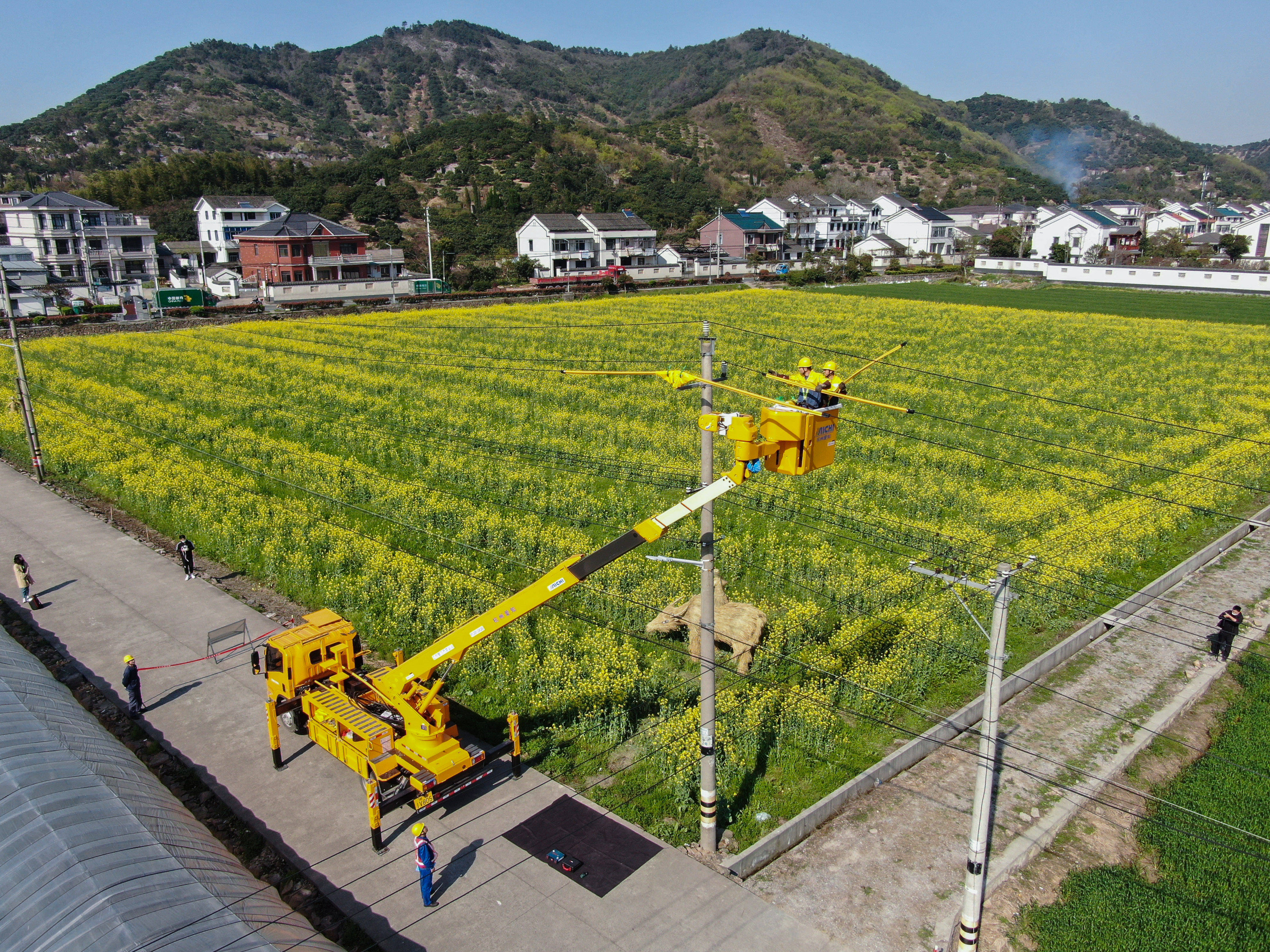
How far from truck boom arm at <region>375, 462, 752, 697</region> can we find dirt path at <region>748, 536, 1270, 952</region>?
16.5 ft

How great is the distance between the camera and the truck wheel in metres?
14.8

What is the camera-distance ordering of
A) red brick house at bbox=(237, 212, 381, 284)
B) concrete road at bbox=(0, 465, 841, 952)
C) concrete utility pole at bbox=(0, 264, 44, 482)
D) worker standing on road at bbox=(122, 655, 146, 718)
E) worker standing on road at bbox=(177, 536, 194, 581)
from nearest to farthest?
concrete road at bbox=(0, 465, 841, 952) < worker standing on road at bbox=(122, 655, 146, 718) < worker standing on road at bbox=(177, 536, 194, 581) < concrete utility pole at bbox=(0, 264, 44, 482) < red brick house at bbox=(237, 212, 381, 284)

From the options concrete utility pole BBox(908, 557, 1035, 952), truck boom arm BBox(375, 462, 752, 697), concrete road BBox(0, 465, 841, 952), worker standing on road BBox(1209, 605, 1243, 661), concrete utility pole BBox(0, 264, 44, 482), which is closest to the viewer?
concrete utility pole BBox(908, 557, 1035, 952)

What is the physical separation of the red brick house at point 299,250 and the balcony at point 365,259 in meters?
0.07

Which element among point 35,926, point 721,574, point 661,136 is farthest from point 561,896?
point 661,136

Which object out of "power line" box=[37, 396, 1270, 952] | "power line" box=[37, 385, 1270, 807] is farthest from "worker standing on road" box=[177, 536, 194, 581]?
"power line" box=[37, 396, 1270, 952]

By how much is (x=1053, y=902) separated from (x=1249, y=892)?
272cm

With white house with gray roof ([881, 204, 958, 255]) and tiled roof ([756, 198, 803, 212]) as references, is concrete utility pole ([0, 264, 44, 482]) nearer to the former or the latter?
tiled roof ([756, 198, 803, 212])

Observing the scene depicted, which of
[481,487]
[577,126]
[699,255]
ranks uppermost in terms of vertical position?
[577,126]

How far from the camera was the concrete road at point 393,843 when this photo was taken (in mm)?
10688

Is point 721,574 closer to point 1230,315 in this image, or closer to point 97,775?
point 97,775

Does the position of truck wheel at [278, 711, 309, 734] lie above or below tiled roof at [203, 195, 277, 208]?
below

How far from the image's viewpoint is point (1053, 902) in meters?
11.4

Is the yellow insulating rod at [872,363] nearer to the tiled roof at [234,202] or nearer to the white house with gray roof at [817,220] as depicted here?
the tiled roof at [234,202]
